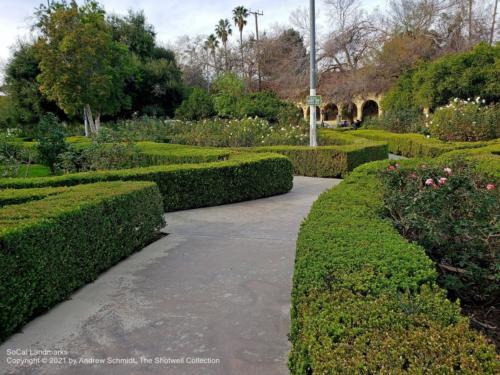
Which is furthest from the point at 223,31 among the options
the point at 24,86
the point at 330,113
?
the point at 24,86

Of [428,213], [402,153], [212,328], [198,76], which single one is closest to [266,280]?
[212,328]

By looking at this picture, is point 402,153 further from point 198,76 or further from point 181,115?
point 198,76

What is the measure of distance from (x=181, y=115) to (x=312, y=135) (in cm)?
1549

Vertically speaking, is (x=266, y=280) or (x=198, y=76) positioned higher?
(x=198, y=76)

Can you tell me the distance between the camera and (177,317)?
10.1ft

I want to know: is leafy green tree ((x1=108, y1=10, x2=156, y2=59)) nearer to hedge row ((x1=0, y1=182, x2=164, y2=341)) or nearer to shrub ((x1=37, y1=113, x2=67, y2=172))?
shrub ((x1=37, y1=113, x2=67, y2=172))

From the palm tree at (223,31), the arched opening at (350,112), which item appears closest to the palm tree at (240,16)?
the palm tree at (223,31)

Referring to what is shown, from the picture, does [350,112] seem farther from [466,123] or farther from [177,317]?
[177,317]

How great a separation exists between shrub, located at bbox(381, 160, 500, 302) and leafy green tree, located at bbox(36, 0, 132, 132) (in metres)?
19.1

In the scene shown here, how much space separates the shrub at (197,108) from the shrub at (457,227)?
22.7 meters

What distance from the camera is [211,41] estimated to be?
4838 cm

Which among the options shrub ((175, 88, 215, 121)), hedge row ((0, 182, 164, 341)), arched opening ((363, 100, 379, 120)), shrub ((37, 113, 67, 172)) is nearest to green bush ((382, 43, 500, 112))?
shrub ((175, 88, 215, 121))

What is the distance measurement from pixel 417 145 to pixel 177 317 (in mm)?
12941

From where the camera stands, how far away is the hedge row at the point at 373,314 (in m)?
1.47
